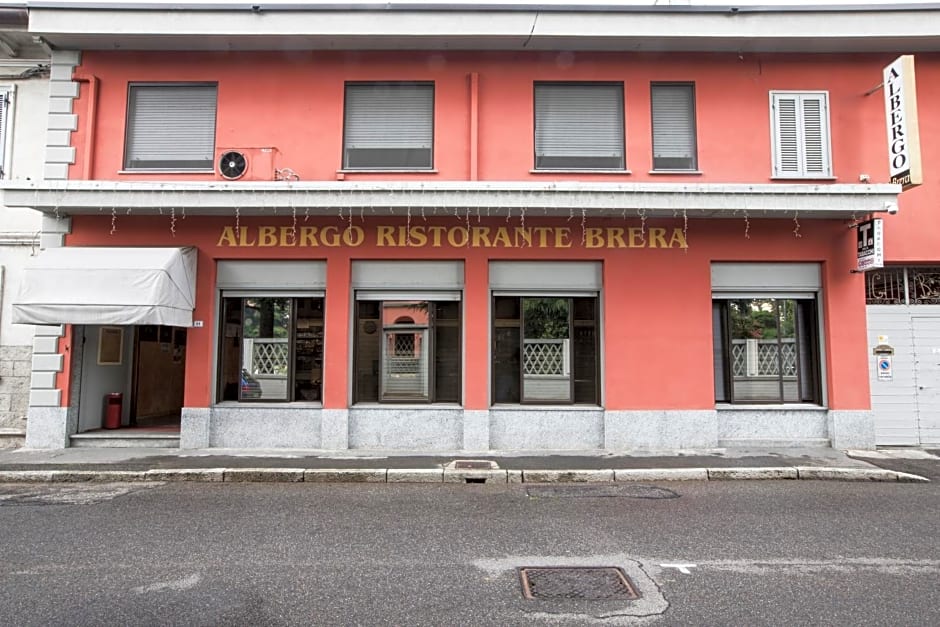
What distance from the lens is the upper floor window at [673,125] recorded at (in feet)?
33.1

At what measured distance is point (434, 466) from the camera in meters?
8.22

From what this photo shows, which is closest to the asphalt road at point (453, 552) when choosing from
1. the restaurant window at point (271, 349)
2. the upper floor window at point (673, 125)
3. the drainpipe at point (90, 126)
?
the restaurant window at point (271, 349)

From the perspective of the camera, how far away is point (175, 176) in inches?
Answer: 395

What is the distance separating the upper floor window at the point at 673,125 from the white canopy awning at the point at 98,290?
8.52 m

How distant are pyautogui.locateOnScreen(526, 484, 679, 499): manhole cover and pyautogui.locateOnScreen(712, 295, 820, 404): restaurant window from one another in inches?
133

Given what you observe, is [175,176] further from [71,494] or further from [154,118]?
[71,494]

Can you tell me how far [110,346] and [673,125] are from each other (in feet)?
36.8

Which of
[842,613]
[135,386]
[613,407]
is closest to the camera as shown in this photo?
[842,613]

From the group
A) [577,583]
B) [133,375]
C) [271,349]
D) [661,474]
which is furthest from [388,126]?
[577,583]

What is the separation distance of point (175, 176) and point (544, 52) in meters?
6.92

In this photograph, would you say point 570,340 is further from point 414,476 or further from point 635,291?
point 414,476

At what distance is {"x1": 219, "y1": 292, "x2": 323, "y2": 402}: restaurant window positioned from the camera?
391 inches

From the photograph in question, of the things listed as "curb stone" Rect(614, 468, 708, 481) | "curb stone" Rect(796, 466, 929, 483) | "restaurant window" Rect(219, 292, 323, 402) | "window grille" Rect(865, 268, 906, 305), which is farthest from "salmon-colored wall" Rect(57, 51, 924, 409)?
"curb stone" Rect(796, 466, 929, 483)

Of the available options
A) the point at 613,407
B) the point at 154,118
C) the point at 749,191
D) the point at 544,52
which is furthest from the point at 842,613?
the point at 154,118
